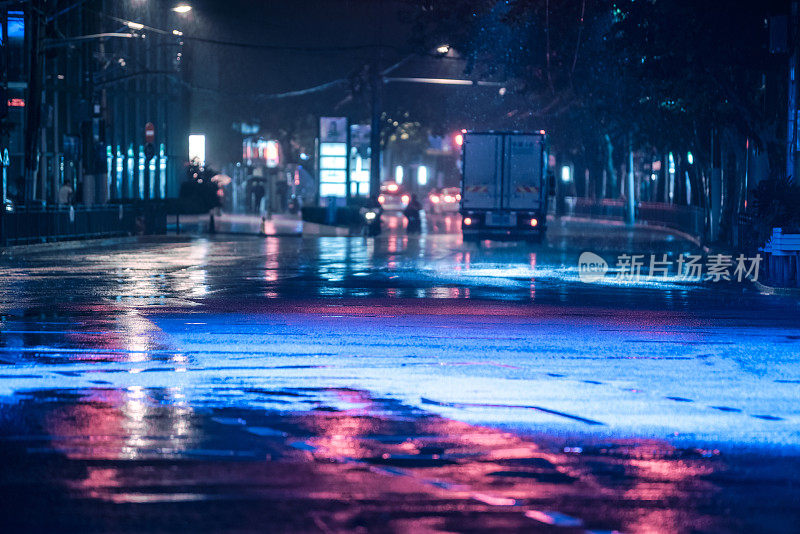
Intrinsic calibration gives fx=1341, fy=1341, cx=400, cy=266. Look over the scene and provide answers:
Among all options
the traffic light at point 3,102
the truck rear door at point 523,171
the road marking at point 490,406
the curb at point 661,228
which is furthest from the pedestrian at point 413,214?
the road marking at point 490,406

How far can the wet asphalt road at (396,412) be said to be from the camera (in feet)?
23.6

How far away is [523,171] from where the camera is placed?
1711 inches

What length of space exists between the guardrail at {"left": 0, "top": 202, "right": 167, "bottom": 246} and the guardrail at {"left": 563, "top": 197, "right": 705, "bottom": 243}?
19754 mm

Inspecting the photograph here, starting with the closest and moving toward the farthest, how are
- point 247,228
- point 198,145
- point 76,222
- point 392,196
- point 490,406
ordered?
point 490,406, point 76,222, point 247,228, point 198,145, point 392,196

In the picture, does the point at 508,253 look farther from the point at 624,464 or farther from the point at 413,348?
the point at 624,464

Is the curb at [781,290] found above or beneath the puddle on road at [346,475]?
above

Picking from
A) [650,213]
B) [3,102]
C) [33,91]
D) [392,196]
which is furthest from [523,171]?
[392,196]

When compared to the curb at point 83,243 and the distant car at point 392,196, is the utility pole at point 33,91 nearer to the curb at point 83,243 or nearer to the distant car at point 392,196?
the curb at point 83,243

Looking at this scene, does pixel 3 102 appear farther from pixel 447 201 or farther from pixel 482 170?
pixel 447 201

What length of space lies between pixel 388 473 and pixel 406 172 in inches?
6525

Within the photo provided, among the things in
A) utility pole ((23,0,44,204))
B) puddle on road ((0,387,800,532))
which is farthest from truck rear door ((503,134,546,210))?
puddle on road ((0,387,800,532))

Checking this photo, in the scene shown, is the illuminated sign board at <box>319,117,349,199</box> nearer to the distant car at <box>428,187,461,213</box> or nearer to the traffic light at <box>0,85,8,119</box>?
the traffic light at <box>0,85,8,119</box>

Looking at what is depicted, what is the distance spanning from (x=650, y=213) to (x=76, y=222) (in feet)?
123

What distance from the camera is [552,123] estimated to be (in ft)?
277
